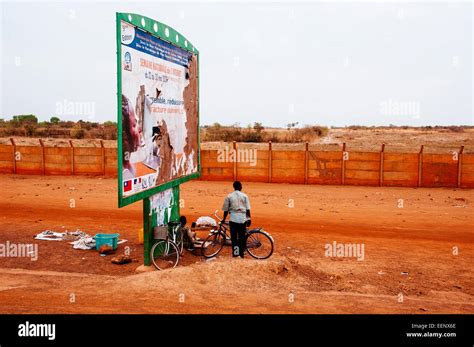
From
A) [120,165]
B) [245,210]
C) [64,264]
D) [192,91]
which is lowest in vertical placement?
[64,264]

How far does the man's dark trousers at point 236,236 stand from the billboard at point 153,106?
1971 mm

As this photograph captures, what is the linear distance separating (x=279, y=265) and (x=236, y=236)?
1407 mm

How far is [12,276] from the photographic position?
34.7ft

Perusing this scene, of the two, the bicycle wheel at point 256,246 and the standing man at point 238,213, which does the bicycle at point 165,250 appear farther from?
the bicycle wheel at point 256,246

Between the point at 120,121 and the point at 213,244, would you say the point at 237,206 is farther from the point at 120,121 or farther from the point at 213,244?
the point at 120,121

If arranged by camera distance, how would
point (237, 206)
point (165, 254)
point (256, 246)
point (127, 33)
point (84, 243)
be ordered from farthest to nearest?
point (84, 243) → point (256, 246) → point (165, 254) → point (237, 206) → point (127, 33)

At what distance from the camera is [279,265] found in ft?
33.8

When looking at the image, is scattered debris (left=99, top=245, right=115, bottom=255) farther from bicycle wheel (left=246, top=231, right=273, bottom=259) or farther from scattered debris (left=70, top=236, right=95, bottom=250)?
bicycle wheel (left=246, top=231, right=273, bottom=259)

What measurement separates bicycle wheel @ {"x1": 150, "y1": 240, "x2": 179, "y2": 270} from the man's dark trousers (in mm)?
1351

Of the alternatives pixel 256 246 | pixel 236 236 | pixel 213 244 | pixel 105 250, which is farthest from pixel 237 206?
pixel 105 250

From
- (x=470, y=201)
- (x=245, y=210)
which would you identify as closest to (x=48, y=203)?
(x=245, y=210)

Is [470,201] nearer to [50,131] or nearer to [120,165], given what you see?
[120,165]
